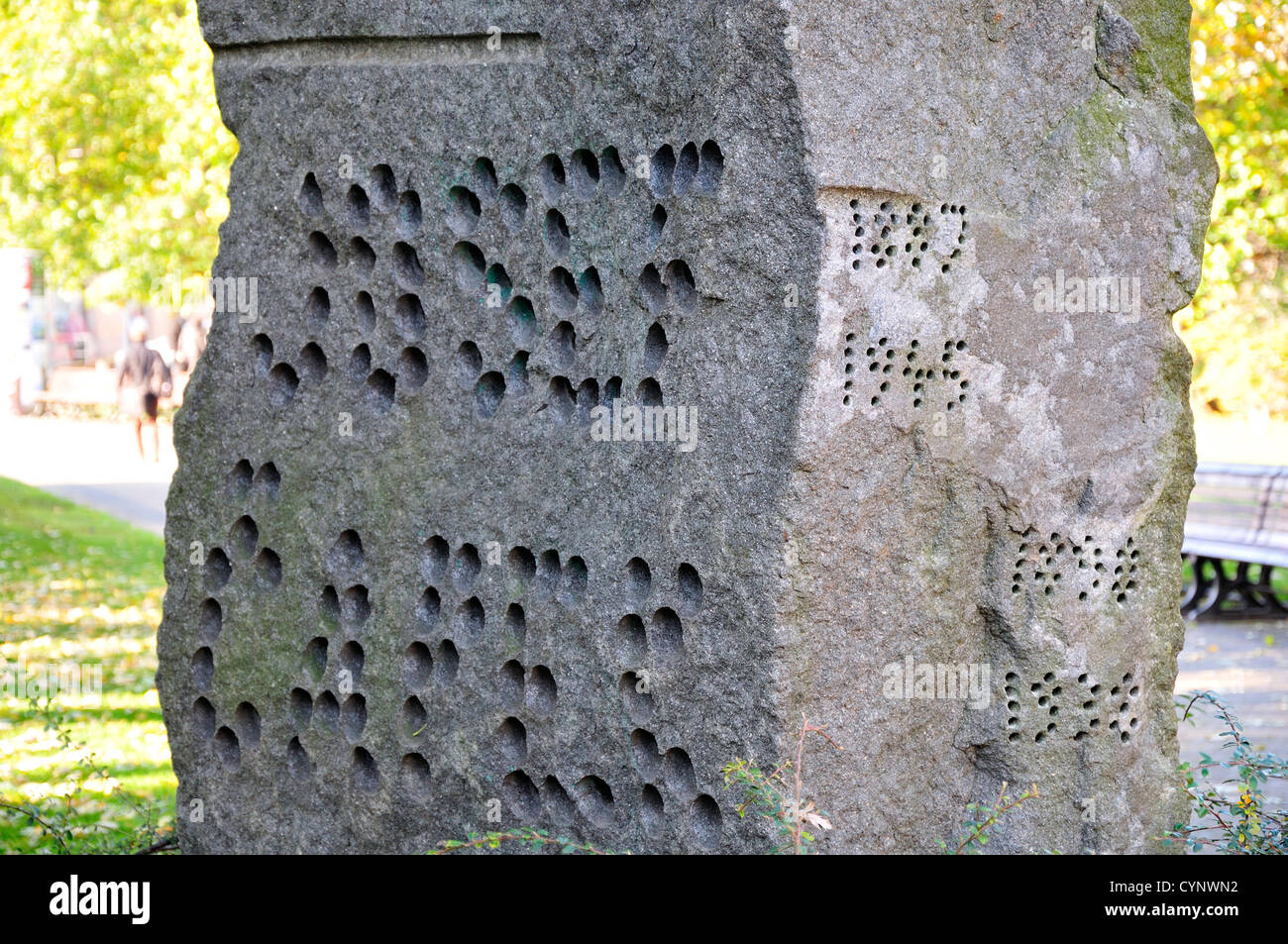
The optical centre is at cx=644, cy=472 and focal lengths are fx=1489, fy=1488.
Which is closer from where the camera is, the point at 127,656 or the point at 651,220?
the point at 651,220

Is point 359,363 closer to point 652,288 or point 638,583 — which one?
point 652,288

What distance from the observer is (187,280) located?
69.8ft

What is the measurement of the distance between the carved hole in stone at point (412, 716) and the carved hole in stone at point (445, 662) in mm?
116

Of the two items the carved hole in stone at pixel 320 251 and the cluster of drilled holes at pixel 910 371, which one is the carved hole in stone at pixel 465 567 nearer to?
the carved hole in stone at pixel 320 251

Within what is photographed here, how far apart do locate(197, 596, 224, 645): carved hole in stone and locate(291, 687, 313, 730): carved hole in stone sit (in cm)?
44

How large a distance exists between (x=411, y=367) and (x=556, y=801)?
1.48 meters

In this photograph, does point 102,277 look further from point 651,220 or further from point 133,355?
point 651,220

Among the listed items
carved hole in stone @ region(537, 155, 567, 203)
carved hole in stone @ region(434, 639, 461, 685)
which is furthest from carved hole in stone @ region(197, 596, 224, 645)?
carved hole in stone @ region(537, 155, 567, 203)

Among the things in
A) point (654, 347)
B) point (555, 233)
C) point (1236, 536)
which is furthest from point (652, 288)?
point (1236, 536)

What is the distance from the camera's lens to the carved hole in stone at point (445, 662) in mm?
4809

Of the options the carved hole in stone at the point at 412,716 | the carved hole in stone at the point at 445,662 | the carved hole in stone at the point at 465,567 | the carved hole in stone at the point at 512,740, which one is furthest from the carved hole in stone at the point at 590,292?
the carved hole in stone at the point at 412,716

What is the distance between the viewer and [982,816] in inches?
178
